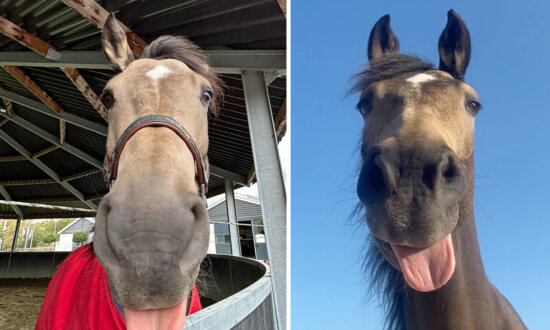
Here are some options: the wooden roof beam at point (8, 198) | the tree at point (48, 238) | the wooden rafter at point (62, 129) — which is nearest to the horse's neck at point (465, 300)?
the wooden rafter at point (62, 129)

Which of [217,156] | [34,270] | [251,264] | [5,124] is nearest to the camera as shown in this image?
[251,264]

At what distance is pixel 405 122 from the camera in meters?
0.78

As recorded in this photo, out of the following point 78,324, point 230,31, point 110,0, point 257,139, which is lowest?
point 78,324

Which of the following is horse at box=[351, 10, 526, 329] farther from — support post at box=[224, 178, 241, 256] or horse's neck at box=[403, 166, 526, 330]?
support post at box=[224, 178, 241, 256]

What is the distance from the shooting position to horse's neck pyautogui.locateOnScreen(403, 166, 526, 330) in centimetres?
75

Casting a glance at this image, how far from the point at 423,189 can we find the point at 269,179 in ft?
4.64

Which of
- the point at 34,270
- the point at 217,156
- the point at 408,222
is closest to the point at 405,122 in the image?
the point at 408,222

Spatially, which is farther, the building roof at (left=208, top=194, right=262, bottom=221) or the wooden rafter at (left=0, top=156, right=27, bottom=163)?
the building roof at (left=208, top=194, right=262, bottom=221)

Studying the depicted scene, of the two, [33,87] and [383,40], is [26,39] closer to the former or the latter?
[33,87]

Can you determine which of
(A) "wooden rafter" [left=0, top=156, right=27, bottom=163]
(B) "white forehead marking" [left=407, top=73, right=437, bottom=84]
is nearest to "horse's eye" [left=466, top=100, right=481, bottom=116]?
(B) "white forehead marking" [left=407, top=73, right=437, bottom=84]

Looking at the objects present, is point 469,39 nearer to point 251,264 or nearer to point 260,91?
point 260,91

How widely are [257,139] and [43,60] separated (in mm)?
1992

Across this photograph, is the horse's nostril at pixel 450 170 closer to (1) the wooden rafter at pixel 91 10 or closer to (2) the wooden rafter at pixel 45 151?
(1) the wooden rafter at pixel 91 10

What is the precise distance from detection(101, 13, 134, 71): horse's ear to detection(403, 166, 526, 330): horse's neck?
1117mm
